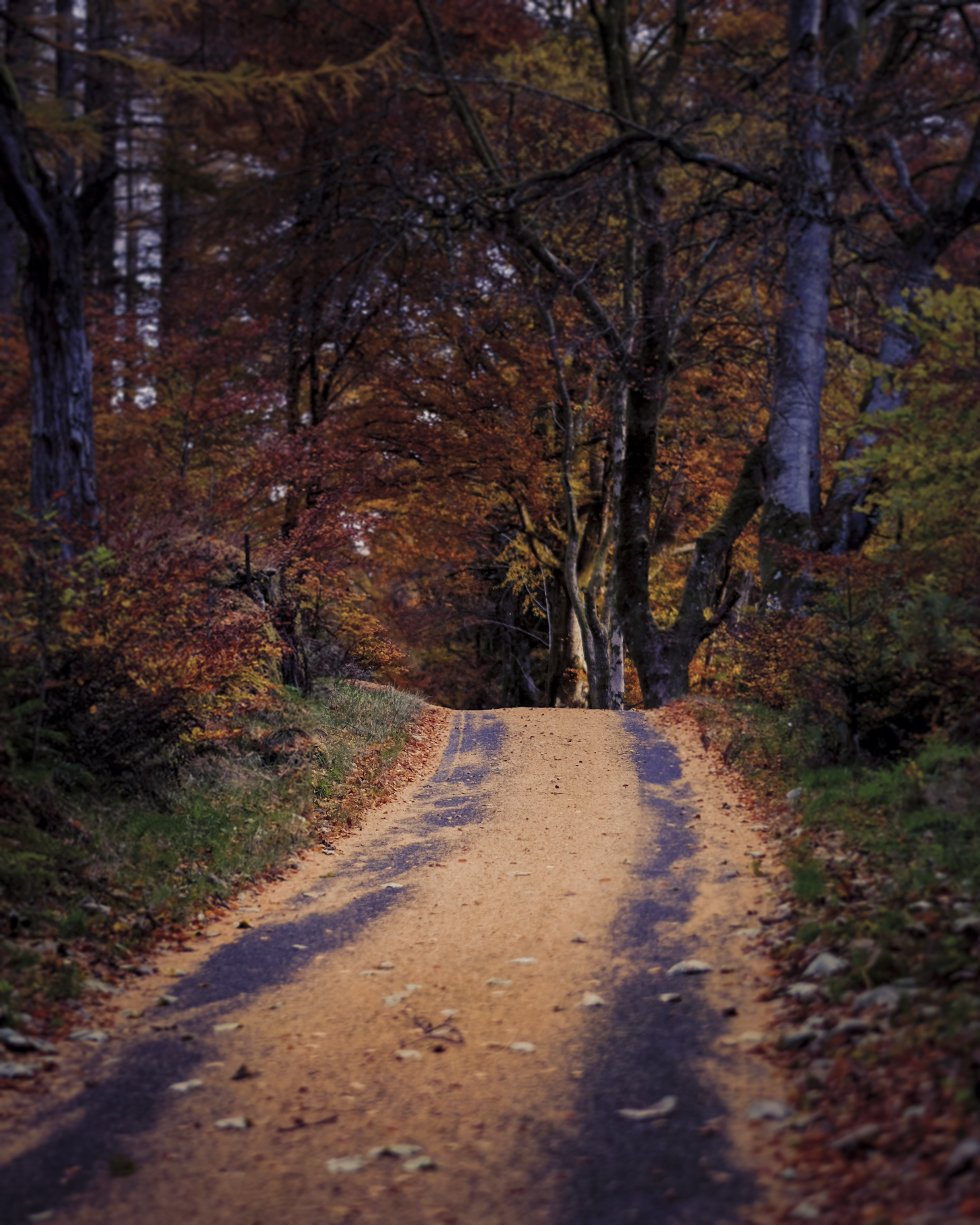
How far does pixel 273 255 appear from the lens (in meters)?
14.6

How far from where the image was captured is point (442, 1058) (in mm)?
4316

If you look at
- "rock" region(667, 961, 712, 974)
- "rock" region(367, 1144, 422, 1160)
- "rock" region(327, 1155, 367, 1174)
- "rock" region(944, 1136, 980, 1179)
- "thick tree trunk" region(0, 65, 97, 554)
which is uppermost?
"thick tree trunk" region(0, 65, 97, 554)

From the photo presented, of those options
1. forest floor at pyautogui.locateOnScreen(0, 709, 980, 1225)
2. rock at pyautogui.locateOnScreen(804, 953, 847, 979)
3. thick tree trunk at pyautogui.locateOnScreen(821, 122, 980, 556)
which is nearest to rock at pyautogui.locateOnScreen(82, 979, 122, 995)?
forest floor at pyautogui.locateOnScreen(0, 709, 980, 1225)

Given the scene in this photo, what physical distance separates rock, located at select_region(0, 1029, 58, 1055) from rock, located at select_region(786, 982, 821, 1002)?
3423 millimetres

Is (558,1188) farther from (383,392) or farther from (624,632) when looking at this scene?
(383,392)

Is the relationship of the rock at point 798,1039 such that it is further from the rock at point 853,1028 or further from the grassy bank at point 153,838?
the grassy bank at point 153,838

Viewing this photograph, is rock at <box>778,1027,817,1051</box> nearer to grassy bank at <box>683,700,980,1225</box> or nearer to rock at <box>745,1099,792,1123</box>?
grassy bank at <box>683,700,980,1225</box>

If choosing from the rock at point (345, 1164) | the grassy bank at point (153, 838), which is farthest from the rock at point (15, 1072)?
the rock at point (345, 1164)

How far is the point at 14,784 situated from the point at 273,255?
34.1 feet

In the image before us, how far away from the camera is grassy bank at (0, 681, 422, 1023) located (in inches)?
216

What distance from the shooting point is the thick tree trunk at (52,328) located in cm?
998

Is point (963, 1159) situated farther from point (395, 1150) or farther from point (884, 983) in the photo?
point (395, 1150)

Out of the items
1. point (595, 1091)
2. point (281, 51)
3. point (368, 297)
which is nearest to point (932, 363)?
point (595, 1091)

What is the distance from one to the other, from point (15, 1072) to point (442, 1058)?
185 cm
